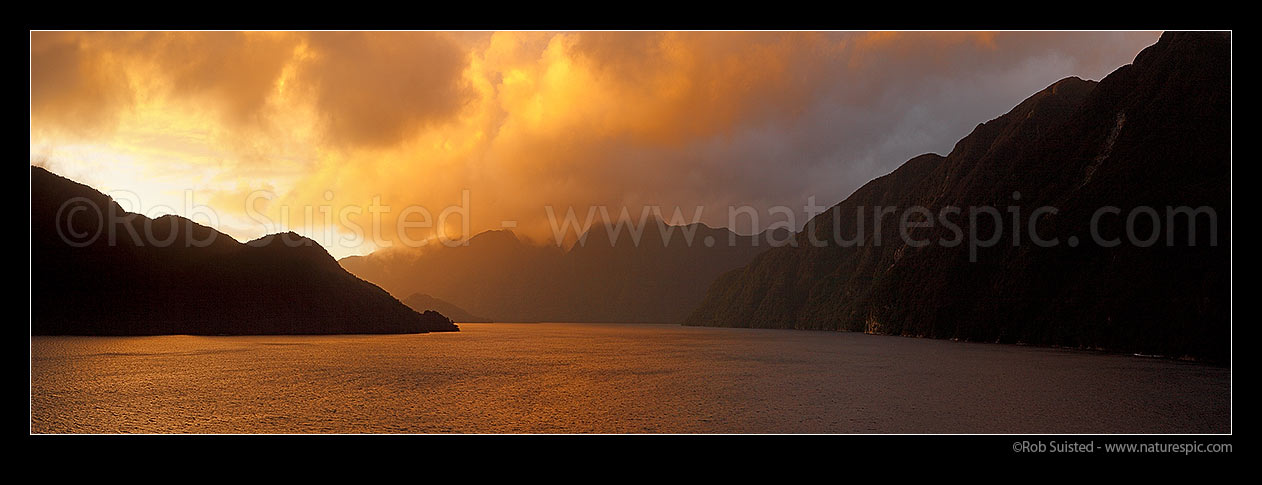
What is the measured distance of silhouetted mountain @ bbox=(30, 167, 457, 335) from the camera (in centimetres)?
13700

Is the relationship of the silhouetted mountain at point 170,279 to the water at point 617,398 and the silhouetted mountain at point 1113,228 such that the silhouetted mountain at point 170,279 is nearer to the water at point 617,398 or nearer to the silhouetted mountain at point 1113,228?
the water at point 617,398

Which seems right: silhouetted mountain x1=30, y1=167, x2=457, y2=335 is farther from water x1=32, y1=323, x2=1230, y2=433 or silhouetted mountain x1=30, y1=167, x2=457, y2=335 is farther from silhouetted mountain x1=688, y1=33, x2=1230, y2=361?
silhouetted mountain x1=688, y1=33, x2=1230, y2=361

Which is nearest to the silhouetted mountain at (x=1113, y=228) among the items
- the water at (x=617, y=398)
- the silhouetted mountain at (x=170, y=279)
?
the water at (x=617, y=398)

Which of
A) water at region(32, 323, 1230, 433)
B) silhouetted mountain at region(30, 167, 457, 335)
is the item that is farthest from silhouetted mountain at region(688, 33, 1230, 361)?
silhouetted mountain at region(30, 167, 457, 335)

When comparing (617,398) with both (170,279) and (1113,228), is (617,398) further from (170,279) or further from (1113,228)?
(170,279)

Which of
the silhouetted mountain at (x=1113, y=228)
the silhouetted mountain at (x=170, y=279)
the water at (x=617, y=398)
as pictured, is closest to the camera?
the water at (x=617, y=398)

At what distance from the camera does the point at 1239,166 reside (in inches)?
810

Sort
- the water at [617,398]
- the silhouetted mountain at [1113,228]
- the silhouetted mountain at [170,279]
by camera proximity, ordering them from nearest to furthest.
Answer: the water at [617,398] → the silhouetted mountain at [1113,228] → the silhouetted mountain at [170,279]

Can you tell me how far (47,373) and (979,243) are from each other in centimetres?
15760

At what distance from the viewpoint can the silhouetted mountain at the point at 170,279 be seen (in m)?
137

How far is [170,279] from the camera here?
5896 inches
